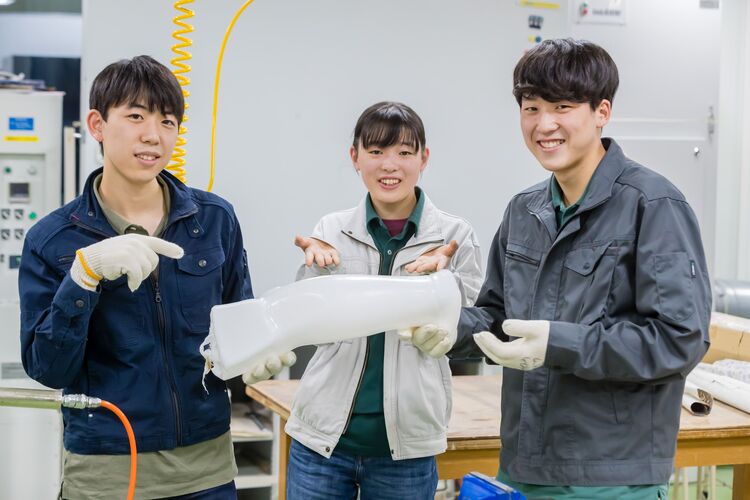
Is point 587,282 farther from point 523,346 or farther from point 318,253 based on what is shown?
point 318,253

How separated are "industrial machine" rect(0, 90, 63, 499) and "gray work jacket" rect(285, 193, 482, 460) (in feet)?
5.34

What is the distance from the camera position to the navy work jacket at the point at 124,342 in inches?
59.0

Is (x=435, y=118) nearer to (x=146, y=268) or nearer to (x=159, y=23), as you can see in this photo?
(x=159, y=23)

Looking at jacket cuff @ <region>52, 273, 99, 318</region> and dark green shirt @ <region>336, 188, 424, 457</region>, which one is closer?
jacket cuff @ <region>52, 273, 99, 318</region>

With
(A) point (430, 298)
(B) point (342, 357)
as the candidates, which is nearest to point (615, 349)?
(A) point (430, 298)

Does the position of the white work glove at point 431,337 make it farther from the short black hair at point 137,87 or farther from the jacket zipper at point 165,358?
the short black hair at point 137,87

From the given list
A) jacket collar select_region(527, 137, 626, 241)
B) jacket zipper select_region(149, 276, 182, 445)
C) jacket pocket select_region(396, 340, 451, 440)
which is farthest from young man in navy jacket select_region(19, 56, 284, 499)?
jacket collar select_region(527, 137, 626, 241)

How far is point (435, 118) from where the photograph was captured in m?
3.60

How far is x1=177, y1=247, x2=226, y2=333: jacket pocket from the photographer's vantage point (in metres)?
1.57

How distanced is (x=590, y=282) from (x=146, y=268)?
74 centimetres

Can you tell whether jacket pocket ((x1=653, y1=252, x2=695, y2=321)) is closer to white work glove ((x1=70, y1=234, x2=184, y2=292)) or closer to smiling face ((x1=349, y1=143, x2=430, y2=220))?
smiling face ((x1=349, y1=143, x2=430, y2=220))

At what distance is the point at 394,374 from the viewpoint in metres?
1.81

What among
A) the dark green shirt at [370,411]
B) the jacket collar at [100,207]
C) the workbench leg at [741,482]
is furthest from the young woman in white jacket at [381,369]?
the workbench leg at [741,482]

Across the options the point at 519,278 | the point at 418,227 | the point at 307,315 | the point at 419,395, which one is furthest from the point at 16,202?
the point at 519,278
